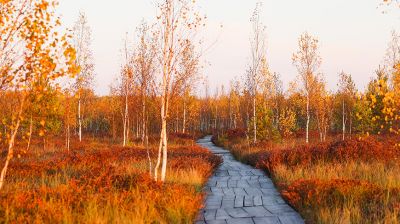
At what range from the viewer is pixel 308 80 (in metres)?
27.4

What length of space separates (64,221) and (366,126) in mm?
30209

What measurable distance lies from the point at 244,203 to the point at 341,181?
231 centimetres

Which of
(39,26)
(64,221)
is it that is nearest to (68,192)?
(64,221)

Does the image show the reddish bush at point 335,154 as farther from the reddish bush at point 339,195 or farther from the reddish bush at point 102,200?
the reddish bush at point 102,200

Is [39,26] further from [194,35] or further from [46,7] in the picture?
[194,35]

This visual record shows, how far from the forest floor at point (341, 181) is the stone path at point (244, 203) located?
0.29 meters

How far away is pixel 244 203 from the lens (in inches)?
347

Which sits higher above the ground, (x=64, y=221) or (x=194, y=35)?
(x=194, y=35)

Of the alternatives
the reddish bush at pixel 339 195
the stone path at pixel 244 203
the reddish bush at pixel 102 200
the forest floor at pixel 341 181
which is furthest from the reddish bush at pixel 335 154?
the reddish bush at pixel 102 200

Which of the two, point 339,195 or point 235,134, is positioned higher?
point 235,134

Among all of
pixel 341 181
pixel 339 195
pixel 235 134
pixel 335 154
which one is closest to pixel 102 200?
pixel 339 195

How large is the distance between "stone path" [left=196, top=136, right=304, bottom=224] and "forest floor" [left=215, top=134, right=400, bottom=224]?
290 mm

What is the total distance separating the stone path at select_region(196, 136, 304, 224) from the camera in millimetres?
7369

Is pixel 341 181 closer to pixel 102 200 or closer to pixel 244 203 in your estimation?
pixel 244 203
